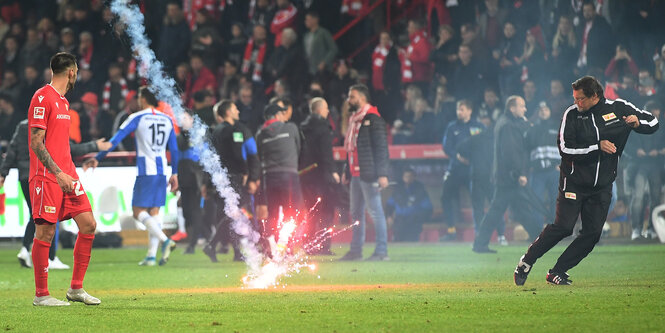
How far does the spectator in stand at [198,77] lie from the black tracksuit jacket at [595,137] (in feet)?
44.7

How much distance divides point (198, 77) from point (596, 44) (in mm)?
8532

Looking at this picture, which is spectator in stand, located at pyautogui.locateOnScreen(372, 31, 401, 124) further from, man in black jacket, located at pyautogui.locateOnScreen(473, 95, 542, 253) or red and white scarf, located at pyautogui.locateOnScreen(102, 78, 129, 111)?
man in black jacket, located at pyautogui.locateOnScreen(473, 95, 542, 253)

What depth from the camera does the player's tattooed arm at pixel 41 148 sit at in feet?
29.8

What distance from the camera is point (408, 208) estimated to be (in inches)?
813

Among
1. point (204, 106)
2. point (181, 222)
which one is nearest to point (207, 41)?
point (181, 222)

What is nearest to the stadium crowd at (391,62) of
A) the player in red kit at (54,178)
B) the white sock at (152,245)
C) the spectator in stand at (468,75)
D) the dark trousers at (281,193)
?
the spectator in stand at (468,75)

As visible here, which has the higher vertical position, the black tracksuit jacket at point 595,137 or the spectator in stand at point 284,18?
the spectator in stand at point 284,18

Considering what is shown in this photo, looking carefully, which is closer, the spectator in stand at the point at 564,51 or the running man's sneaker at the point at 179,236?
the running man's sneaker at the point at 179,236

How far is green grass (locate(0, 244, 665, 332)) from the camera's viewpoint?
782cm

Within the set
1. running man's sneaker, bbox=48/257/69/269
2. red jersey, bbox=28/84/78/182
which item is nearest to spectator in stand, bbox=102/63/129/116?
running man's sneaker, bbox=48/257/69/269

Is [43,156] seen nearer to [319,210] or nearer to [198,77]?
[319,210]

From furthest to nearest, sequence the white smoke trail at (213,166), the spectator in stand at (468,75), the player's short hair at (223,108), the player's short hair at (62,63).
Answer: the spectator in stand at (468,75) → the white smoke trail at (213,166) → the player's short hair at (223,108) → the player's short hair at (62,63)

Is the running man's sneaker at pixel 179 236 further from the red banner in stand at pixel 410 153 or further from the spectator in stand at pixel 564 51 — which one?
the spectator in stand at pixel 564 51

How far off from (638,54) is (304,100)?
6748 millimetres
